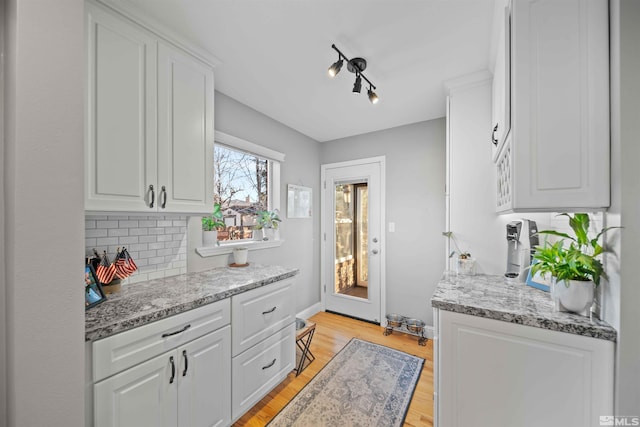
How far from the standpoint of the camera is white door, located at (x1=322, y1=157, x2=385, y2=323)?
316 centimetres

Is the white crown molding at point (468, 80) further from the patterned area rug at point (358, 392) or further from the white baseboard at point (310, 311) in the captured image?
the white baseboard at point (310, 311)

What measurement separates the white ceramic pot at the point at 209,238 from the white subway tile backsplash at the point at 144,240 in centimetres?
16

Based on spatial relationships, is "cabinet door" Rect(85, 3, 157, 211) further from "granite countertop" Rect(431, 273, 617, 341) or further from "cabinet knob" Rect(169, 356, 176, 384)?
"granite countertop" Rect(431, 273, 617, 341)

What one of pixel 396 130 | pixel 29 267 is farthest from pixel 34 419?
pixel 396 130

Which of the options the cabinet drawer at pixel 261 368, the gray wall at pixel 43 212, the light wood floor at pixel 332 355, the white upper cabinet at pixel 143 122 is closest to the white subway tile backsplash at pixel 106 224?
the white upper cabinet at pixel 143 122

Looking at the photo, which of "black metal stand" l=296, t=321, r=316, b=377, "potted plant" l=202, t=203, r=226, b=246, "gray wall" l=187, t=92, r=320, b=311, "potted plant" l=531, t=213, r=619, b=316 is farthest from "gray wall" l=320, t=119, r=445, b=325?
"potted plant" l=202, t=203, r=226, b=246

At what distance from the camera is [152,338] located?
3.87 ft

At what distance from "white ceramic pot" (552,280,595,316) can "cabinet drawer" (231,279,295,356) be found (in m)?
1.64

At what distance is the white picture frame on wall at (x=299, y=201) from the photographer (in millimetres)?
3039

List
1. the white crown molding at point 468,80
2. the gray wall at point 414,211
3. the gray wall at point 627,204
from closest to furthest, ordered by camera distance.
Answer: the gray wall at point 627,204, the white crown molding at point 468,80, the gray wall at point 414,211

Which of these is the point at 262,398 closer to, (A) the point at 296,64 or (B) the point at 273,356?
(B) the point at 273,356

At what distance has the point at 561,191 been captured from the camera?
107 centimetres

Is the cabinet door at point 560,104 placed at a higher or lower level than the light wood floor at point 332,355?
higher

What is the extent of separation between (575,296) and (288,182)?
2580 millimetres
